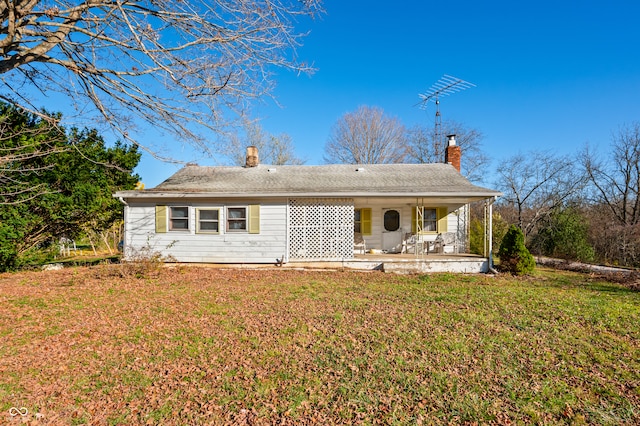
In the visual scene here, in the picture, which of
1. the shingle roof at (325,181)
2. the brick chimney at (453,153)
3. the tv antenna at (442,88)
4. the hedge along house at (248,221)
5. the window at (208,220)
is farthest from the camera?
the tv antenna at (442,88)

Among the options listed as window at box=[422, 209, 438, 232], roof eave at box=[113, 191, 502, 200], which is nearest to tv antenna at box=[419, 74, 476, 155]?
window at box=[422, 209, 438, 232]

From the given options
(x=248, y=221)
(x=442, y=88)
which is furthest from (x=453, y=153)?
(x=248, y=221)

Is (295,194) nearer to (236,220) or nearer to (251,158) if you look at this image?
(236,220)

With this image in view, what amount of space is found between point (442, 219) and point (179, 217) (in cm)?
1088

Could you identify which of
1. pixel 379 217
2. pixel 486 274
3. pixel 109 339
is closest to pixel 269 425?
pixel 109 339

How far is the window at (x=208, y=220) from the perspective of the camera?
11.3 metres

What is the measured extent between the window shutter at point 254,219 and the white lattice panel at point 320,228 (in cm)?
117

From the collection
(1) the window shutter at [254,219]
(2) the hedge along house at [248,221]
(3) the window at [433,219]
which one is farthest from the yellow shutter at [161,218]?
(3) the window at [433,219]

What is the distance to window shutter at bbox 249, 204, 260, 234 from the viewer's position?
11.2 meters

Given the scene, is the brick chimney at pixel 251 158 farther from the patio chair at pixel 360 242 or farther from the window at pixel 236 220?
the patio chair at pixel 360 242

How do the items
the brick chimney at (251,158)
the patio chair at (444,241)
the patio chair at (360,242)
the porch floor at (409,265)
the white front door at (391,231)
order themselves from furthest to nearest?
the brick chimney at (251,158)
the white front door at (391,231)
the patio chair at (444,241)
the patio chair at (360,242)
the porch floor at (409,265)

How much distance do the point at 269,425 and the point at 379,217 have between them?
38.3ft

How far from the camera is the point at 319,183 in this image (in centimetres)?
1262

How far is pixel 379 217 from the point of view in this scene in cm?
1387
